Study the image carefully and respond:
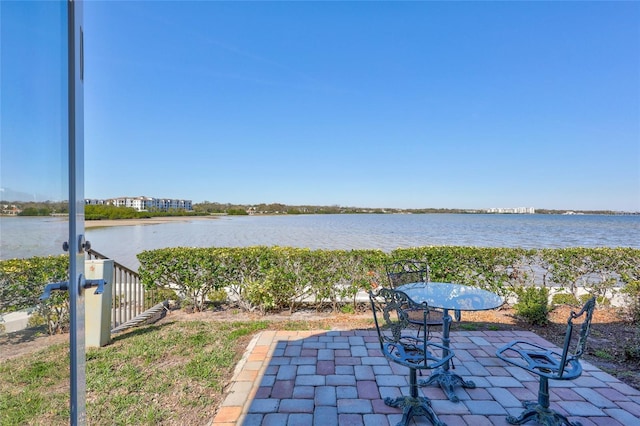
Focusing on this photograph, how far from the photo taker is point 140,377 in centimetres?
278

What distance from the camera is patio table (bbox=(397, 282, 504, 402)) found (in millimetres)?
2404

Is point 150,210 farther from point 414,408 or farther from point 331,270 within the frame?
point 414,408

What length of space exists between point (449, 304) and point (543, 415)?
890 millimetres

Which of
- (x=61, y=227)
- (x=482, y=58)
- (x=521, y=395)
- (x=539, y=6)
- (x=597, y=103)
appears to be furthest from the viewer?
(x=597, y=103)

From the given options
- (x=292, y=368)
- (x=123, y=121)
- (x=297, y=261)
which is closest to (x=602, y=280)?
(x=297, y=261)

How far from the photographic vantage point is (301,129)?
42.4 feet

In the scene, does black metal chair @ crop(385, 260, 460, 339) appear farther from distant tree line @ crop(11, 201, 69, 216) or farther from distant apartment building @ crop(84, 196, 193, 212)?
distant apartment building @ crop(84, 196, 193, 212)

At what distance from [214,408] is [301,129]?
38.7 feet

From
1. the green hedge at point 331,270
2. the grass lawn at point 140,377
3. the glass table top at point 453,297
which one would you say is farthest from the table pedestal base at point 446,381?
the green hedge at point 331,270

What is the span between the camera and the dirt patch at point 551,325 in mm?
3074

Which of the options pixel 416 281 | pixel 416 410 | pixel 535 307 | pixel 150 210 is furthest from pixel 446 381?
pixel 150 210

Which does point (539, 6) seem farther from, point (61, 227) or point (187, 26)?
point (61, 227)

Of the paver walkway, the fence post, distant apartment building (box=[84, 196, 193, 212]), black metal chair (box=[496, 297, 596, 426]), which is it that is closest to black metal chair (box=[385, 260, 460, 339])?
the paver walkway

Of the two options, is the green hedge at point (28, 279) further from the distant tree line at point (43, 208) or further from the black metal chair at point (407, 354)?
the black metal chair at point (407, 354)
